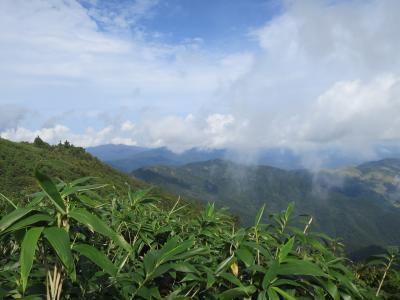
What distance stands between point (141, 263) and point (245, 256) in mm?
749

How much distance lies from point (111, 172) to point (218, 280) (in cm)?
12237

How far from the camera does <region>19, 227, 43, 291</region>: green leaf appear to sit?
1478 mm

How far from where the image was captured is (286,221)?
3354 mm

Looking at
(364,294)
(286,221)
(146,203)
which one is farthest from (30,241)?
(146,203)

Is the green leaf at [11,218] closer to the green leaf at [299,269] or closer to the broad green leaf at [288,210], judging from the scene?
the green leaf at [299,269]

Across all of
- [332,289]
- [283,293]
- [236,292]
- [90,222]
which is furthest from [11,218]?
[332,289]

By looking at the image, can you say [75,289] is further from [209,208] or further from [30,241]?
[209,208]

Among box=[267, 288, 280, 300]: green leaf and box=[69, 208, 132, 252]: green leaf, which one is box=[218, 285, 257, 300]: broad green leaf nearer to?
box=[267, 288, 280, 300]: green leaf

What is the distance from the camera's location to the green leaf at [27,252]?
1478 mm

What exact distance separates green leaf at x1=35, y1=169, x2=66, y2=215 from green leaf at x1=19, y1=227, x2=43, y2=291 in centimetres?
12

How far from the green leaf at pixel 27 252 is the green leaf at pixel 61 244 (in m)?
0.04

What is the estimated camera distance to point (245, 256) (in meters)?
2.32

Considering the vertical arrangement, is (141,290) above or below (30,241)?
below

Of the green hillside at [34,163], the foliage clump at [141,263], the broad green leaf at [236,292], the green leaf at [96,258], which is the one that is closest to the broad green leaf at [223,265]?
the foliage clump at [141,263]
